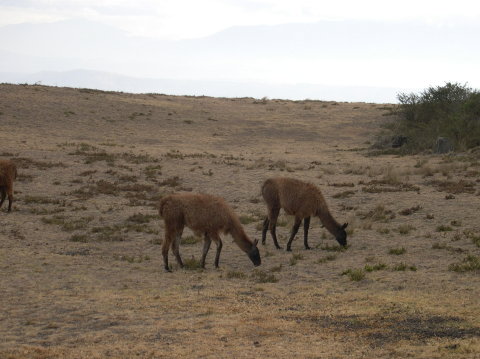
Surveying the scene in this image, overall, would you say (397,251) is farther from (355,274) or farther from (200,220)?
(200,220)

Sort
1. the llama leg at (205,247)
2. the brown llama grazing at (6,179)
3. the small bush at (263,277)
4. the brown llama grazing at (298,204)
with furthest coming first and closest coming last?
the brown llama grazing at (6,179)
the brown llama grazing at (298,204)
the llama leg at (205,247)
the small bush at (263,277)

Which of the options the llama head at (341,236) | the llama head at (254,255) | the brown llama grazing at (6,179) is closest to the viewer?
the llama head at (254,255)

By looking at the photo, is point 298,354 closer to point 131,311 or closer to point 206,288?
point 131,311

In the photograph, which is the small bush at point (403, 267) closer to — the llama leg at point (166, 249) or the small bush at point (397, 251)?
the small bush at point (397, 251)

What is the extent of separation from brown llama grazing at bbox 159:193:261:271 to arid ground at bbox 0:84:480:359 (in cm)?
50

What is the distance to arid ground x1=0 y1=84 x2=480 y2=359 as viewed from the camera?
848 centimetres

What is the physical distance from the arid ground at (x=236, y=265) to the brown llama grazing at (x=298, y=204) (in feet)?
1.54

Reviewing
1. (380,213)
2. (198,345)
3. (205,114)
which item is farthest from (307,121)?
(198,345)

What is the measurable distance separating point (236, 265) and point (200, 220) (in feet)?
4.79

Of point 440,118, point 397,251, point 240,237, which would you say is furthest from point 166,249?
point 440,118

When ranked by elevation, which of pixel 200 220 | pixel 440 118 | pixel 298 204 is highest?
pixel 440 118

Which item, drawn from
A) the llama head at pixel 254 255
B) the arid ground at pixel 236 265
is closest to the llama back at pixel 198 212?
the llama head at pixel 254 255

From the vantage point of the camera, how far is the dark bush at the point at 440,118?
113 feet

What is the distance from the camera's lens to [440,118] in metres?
39.3
